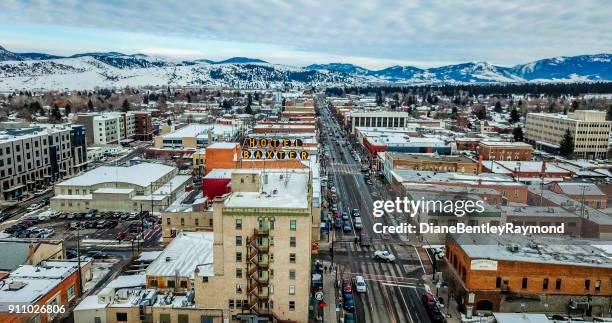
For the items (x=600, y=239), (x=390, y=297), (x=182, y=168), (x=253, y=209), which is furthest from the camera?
(x=182, y=168)

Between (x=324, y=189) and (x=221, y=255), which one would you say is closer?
(x=221, y=255)

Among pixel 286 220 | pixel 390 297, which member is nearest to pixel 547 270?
pixel 390 297

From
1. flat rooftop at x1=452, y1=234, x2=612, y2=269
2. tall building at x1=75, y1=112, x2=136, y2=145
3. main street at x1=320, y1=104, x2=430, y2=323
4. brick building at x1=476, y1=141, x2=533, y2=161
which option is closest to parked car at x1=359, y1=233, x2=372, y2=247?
main street at x1=320, y1=104, x2=430, y2=323

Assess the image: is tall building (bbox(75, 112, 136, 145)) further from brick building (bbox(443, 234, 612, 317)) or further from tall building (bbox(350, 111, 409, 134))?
brick building (bbox(443, 234, 612, 317))

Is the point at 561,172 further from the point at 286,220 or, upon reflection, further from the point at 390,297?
the point at 286,220

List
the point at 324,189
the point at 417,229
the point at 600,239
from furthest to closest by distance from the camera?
1. the point at 324,189
2. the point at 417,229
3. the point at 600,239

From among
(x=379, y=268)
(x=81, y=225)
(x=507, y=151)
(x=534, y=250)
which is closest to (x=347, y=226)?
(x=379, y=268)

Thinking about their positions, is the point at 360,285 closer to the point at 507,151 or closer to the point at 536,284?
the point at 536,284
